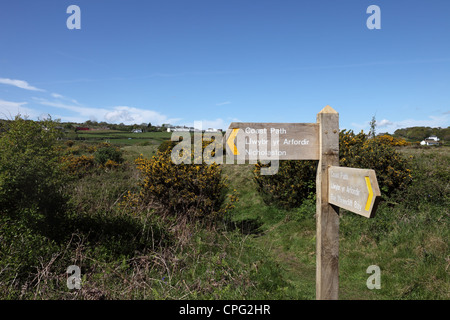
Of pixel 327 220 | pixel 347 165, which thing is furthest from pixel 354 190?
pixel 347 165

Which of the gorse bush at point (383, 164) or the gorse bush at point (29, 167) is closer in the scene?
the gorse bush at point (29, 167)

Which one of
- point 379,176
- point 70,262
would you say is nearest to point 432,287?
point 379,176

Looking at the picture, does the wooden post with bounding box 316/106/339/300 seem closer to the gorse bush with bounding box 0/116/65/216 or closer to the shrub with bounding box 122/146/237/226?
the shrub with bounding box 122/146/237/226

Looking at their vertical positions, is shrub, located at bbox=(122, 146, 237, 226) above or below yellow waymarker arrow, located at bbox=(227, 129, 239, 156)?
below

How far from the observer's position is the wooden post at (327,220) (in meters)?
3.14

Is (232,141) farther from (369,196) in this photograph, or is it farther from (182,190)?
(182,190)

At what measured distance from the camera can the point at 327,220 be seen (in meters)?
3.20

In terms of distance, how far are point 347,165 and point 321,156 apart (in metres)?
5.68

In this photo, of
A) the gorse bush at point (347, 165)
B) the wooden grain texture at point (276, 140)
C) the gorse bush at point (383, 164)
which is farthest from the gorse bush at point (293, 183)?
the wooden grain texture at point (276, 140)

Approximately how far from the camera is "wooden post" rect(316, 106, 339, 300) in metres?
3.14

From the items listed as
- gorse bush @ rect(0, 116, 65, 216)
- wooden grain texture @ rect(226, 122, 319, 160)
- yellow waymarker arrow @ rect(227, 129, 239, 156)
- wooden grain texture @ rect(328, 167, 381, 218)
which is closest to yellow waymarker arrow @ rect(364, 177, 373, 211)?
wooden grain texture @ rect(328, 167, 381, 218)

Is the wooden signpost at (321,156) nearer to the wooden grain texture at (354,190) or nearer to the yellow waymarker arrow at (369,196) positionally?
the wooden grain texture at (354,190)

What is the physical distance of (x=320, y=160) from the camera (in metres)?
3.33

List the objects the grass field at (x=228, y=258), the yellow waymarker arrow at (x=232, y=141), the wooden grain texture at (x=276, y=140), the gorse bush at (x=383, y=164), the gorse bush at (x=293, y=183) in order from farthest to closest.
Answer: the gorse bush at (x=293, y=183), the gorse bush at (x=383, y=164), the grass field at (x=228, y=258), the yellow waymarker arrow at (x=232, y=141), the wooden grain texture at (x=276, y=140)
